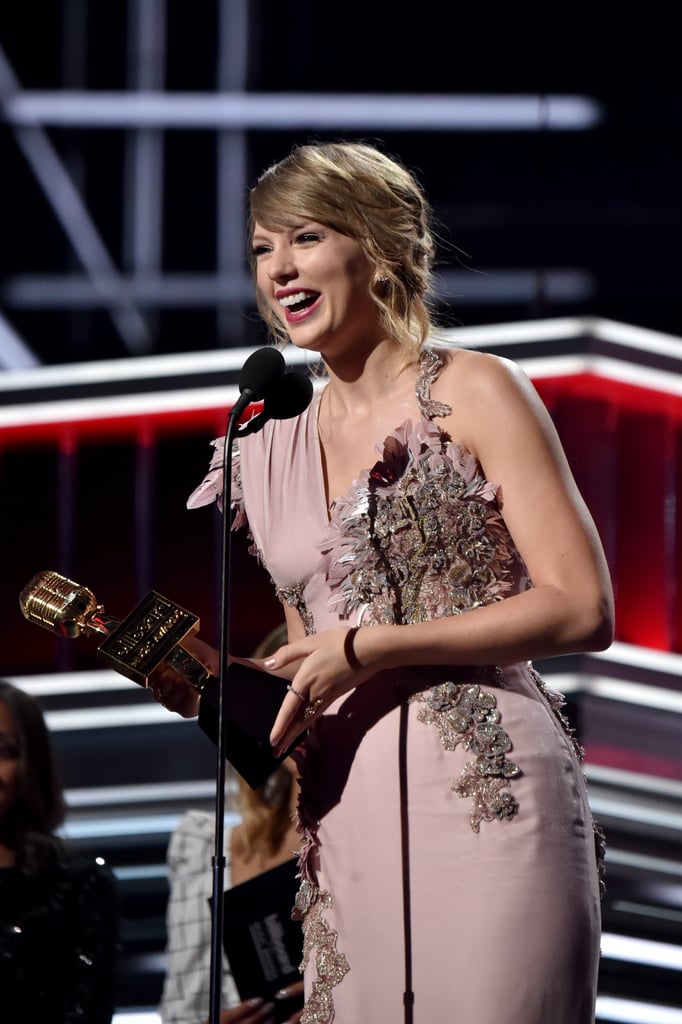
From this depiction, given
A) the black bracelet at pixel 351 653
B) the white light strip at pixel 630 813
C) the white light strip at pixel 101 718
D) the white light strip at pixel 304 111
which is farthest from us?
the white light strip at pixel 304 111

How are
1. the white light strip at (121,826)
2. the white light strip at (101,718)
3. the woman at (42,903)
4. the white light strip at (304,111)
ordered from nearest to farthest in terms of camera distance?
the woman at (42,903) → the white light strip at (121,826) → the white light strip at (101,718) → the white light strip at (304,111)

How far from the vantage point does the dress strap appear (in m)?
1.66

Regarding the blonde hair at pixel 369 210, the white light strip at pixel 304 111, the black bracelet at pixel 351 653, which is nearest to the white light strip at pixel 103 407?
the white light strip at pixel 304 111

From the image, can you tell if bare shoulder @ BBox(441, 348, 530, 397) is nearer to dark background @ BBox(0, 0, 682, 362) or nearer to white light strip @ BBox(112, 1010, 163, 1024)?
dark background @ BBox(0, 0, 682, 362)

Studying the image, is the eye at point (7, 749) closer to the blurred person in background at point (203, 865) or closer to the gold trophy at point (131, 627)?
the blurred person in background at point (203, 865)

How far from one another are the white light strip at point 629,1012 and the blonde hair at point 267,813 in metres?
0.80

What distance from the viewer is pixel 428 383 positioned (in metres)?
1.69

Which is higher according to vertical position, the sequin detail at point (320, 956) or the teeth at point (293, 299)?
the teeth at point (293, 299)

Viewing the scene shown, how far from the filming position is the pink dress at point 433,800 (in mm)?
1474

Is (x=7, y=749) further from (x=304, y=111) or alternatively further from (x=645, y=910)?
(x=304, y=111)

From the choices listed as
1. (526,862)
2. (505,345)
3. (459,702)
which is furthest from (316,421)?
(505,345)

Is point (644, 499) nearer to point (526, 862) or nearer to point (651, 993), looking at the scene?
point (651, 993)

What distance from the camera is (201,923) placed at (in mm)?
2939

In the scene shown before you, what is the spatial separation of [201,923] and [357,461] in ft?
5.18
